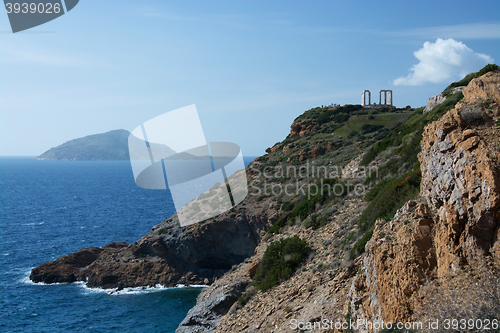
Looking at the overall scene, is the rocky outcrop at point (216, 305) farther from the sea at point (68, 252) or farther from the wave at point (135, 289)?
the wave at point (135, 289)

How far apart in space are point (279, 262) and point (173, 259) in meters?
24.0

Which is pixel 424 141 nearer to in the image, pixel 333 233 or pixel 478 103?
pixel 478 103

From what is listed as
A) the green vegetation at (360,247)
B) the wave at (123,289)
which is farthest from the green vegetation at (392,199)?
the wave at (123,289)

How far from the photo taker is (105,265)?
3534cm

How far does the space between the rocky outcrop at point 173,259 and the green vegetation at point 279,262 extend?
55.2 ft

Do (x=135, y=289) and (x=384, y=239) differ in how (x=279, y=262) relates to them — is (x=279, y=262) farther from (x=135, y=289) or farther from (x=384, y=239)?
(x=135, y=289)

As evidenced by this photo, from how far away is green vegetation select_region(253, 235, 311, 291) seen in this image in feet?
46.0

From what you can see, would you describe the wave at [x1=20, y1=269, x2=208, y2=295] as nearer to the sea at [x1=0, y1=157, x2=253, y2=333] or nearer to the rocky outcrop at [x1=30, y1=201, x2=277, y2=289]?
the sea at [x1=0, y1=157, x2=253, y2=333]

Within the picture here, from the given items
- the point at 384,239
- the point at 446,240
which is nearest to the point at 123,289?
the point at 384,239

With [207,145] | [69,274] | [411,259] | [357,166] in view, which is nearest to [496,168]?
[411,259]

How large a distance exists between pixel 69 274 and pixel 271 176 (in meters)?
23.7

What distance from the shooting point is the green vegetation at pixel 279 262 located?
1402cm

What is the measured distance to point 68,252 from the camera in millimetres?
41594

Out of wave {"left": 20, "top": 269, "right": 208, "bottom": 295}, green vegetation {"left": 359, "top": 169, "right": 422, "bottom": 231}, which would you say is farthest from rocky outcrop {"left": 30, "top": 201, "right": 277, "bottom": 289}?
green vegetation {"left": 359, "top": 169, "right": 422, "bottom": 231}
